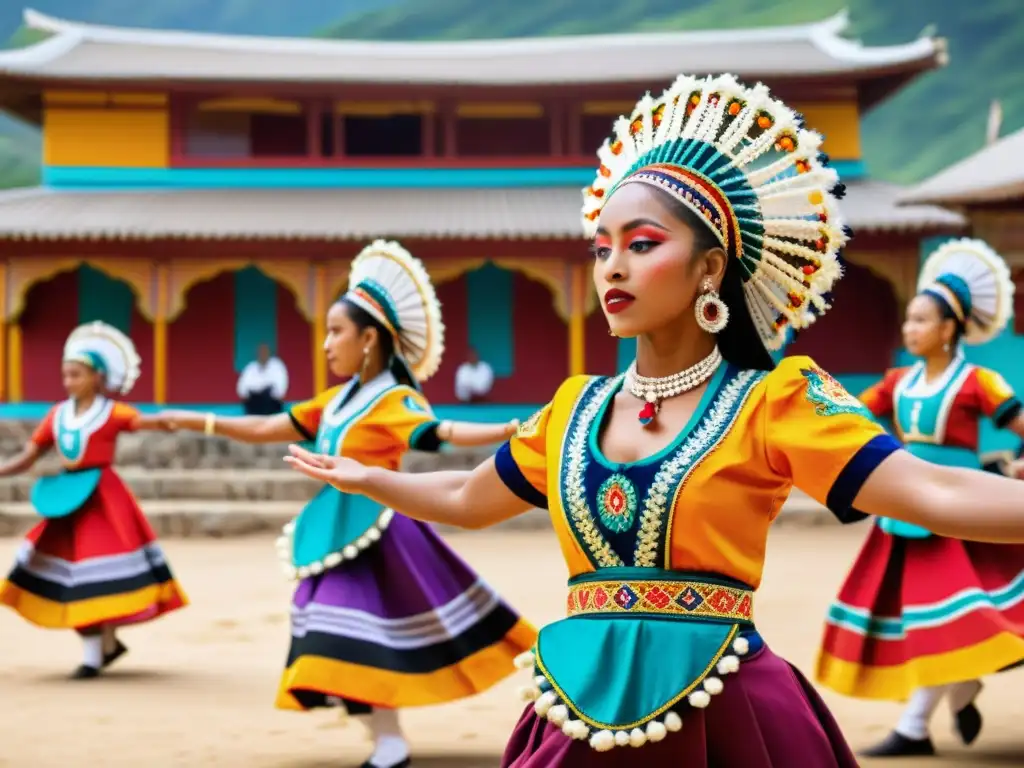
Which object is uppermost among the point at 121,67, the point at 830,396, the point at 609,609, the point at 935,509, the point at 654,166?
the point at 121,67

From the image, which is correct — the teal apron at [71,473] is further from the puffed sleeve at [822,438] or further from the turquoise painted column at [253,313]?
the turquoise painted column at [253,313]

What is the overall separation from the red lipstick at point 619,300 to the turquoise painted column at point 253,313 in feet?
62.9

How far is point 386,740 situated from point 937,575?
207 centimetres

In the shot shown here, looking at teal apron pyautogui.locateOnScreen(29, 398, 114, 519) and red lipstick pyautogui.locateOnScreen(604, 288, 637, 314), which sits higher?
red lipstick pyautogui.locateOnScreen(604, 288, 637, 314)

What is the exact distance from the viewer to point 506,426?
513 centimetres

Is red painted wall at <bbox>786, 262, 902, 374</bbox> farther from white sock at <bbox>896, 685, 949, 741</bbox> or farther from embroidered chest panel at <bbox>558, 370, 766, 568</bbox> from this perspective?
embroidered chest panel at <bbox>558, 370, 766, 568</bbox>

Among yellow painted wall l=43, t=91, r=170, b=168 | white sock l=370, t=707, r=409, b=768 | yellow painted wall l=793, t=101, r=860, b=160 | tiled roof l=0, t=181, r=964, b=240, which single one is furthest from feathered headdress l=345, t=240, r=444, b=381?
yellow painted wall l=793, t=101, r=860, b=160

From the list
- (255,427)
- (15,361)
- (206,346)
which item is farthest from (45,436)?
(15,361)

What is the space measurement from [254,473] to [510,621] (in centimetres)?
1239

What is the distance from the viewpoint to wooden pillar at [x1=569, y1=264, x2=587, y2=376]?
20047 mm

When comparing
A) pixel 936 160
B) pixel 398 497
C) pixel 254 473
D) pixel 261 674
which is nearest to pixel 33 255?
pixel 254 473

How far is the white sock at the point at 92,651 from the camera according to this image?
7.57m

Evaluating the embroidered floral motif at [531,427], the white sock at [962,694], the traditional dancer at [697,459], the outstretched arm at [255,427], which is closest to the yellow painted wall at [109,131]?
the outstretched arm at [255,427]

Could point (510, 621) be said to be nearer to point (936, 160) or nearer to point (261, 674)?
point (261, 674)
